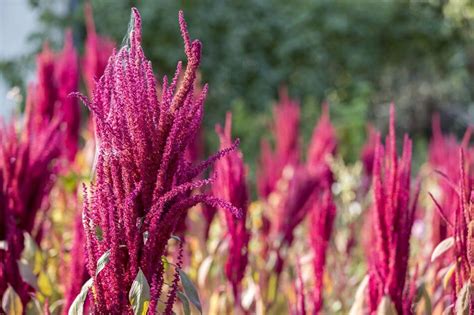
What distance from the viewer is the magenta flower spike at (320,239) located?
2.17 m

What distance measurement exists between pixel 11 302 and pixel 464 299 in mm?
943

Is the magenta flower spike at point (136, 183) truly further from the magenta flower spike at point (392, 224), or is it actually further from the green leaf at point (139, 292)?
the magenta flower spike at point (392, 224)

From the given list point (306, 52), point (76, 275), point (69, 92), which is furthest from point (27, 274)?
point (306, 52)

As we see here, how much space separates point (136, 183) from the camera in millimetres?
1414

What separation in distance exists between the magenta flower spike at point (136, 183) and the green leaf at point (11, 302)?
0.54 metres

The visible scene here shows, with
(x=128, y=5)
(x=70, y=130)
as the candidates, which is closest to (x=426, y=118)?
(x=128, y=5)

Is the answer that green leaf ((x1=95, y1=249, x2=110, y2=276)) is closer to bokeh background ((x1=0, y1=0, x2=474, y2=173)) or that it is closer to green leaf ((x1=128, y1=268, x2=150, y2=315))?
green leaf ((x1=128, y1=268, x2=150, y2=315))

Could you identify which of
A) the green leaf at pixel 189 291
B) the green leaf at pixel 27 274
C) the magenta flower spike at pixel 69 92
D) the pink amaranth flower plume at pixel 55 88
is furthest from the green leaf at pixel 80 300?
the magenta flower spike at pixel 69 92

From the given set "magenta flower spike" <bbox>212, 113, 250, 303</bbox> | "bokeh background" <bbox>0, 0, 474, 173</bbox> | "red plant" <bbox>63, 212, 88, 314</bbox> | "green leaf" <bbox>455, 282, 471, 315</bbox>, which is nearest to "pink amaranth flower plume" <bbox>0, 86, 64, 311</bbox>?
"red plant" <bbox>63, 212, 88, 314</bbox>

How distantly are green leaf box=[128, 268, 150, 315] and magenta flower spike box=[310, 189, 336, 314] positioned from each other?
0.86 meters

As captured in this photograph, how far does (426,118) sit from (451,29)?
244 cm

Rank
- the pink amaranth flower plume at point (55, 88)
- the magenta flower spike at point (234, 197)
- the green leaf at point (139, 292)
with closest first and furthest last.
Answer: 1. the green leaf at point (139, 292)
2. the magenta flower spike at point (234, 197)
3. the pink amaranth flower plume at point (55, 88)

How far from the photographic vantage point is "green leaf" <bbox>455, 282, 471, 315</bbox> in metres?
1.68

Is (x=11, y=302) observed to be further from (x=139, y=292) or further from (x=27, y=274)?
(x=139, y=292)
